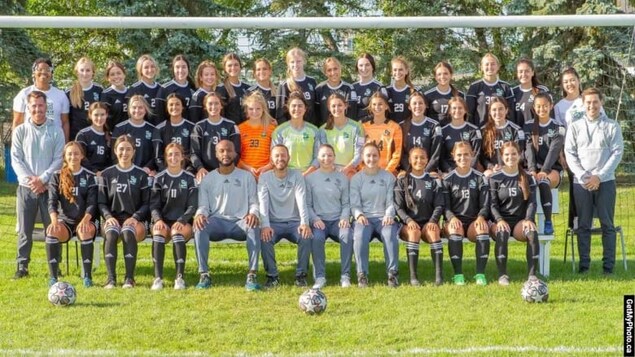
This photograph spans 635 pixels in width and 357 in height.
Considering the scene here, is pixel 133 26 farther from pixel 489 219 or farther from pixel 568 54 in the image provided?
pixel 568 54

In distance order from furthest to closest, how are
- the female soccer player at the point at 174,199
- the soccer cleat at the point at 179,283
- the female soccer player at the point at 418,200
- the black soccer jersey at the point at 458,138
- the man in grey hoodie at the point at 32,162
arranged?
1. the black soccer jersey at the point at 458,138
2. the man in grey hoodie at the point at 32,162
3. the female soccer player at the point at 418,200
4. the female soccer player at the point at 174,199
5. the soccer cleat at the point at 179,283

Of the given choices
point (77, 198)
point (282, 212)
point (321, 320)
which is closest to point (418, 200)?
point (282, 212)

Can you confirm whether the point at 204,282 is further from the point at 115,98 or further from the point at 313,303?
the point at 115,98

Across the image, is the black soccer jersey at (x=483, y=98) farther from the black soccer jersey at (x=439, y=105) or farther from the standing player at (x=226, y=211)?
the standing player at (x=226, y=211)

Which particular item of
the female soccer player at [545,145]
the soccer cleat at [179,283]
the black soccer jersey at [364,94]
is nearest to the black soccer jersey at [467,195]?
the female soccer player at [545,145]

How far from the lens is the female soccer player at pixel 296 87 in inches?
325

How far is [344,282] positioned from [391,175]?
Result: 1.09 meters

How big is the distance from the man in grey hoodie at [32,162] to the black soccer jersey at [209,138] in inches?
49.6

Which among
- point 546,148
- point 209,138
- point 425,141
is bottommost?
point 546,148

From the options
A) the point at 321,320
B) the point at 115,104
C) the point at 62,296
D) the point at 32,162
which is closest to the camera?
the point at 321,320

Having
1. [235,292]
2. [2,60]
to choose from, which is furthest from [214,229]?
[2,60]

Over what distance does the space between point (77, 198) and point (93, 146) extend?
0.61m

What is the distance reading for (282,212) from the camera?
760 centimetres

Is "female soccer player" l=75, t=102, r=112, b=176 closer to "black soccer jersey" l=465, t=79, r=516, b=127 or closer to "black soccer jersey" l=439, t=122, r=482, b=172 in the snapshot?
"black soccer jersey" l=439, t=122, r=482, b=172
